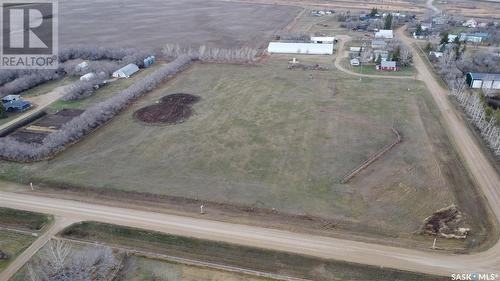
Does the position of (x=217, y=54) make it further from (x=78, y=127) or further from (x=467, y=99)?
(x=467, y=99)

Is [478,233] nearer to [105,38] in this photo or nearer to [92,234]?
[92,234]

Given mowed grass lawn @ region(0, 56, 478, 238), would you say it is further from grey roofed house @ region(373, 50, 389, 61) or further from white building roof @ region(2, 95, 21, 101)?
white building roof @ region(2, 95, 21, 101)

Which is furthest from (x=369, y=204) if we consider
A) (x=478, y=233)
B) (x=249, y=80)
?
(x=249, y=80)

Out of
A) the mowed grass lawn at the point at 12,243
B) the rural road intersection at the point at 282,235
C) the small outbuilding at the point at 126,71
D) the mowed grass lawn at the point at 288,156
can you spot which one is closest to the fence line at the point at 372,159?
the mowed grass lawn at the point at 288,156

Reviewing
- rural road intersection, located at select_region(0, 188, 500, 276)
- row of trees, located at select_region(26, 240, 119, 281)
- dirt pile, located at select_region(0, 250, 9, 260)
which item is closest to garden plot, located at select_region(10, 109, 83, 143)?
rural road intersection, located at select_region(0, 188, 500, 276)

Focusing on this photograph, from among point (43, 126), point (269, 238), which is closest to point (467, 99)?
point (269, 238)

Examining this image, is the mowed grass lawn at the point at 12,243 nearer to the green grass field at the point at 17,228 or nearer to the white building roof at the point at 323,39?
the green grass field at the point at 17,228
